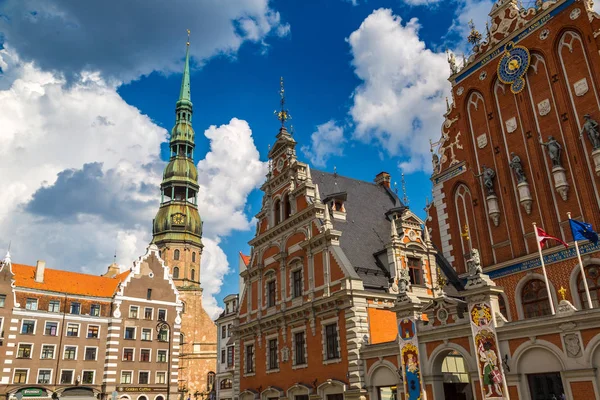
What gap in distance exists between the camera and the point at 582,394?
1603cm

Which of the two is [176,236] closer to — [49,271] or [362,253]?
[49,271]

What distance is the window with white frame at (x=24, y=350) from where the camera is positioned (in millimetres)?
44875

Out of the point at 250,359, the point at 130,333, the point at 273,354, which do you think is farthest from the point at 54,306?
the point at 273,354

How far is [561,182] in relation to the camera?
22.1 m

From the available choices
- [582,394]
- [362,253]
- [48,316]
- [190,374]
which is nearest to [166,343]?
[48,316]

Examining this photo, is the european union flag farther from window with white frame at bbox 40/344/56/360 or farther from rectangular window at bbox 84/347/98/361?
window with white frame at bbox 40/344/56/360

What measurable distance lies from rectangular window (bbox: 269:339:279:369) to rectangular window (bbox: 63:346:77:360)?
25.9 meters

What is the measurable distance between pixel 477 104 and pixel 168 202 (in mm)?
64991

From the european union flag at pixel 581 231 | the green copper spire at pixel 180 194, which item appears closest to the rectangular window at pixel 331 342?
the european union flag at pixel 581 231

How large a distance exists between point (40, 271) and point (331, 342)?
1458 inches

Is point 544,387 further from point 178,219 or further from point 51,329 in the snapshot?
point 178,219

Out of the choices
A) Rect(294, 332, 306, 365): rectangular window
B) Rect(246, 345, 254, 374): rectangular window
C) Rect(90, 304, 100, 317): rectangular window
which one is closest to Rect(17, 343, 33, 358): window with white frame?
Rect(90, 304, 100, 317): rectangular window

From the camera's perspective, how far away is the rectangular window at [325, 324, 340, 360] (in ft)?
84.9

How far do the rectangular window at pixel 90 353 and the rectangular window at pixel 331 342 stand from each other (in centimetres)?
3130
